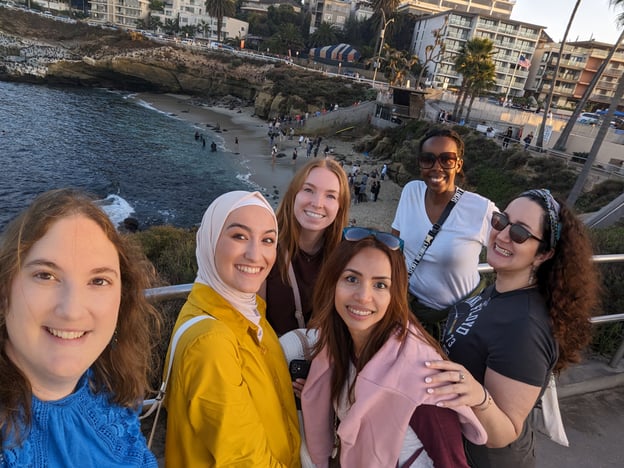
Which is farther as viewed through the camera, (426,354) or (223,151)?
(223,151)

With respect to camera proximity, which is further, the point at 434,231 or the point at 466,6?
the point at 466,6

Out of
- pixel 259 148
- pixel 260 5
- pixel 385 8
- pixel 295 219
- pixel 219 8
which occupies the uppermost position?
pixel 260 5

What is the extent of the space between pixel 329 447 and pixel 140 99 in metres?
60.8

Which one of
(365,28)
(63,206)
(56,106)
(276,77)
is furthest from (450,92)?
(63,206)

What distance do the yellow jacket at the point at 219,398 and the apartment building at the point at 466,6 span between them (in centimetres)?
9436

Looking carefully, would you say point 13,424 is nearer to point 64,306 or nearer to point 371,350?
point 64,306

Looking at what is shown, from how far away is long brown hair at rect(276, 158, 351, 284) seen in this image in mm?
2748

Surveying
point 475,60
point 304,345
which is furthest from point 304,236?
point 475,60

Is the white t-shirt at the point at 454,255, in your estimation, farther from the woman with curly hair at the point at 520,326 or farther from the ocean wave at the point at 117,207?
the ocean wave at the point at 117,207

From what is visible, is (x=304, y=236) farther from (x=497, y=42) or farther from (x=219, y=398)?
(x=497, y=42)

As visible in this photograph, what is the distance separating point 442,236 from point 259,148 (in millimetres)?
33904

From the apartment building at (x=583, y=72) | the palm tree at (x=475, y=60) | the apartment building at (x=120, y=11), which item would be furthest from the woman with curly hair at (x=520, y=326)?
the apartment building at (x=120, y=11)

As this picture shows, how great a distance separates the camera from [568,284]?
179 centimetres

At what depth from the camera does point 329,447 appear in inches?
73.9
